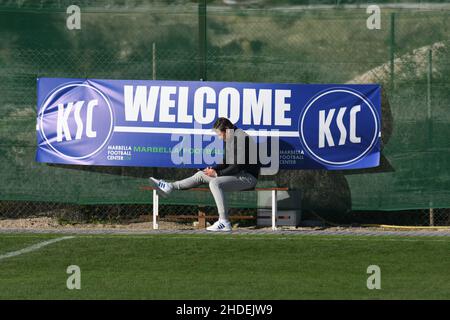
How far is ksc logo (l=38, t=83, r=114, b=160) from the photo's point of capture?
606 inches

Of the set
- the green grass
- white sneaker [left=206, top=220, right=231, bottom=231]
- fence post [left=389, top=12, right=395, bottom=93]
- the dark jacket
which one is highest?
fence post [left=389, top=12, right=395, bottom=93]

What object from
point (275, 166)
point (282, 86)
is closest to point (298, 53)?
point (282, 86)

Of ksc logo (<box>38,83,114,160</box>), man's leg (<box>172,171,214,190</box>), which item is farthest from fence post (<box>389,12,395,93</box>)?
ksc logo (<box>38,83,114,160</box>)

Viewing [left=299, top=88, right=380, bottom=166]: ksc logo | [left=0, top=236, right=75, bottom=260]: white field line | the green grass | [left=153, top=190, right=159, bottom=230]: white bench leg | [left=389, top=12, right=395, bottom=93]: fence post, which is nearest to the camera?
the green grass

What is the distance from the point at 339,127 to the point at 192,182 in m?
2.14

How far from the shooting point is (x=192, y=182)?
14578 millimetres

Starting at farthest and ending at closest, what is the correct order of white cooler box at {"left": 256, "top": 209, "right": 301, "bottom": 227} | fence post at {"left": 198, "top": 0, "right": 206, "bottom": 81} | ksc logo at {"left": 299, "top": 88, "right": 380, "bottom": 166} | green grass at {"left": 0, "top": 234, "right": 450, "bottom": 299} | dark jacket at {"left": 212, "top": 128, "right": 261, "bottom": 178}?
fence post at {"left": 198, "top": 0, "right": 206, "bottom": 81}
ksc logo at {"left": 299, "top": 88, "right": 380, "bottom": 166}
white cooler box at {"left": 256, "top": 209, "right": 301, "bottom": 227}
dark jacket at {"left": 212, "top": 128, "right": 261, "bottom": 178}
green grass at {"left": 0, "top": 234, "right": 450, "bottom": 299}

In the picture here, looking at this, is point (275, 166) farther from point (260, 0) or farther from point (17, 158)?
point (17, 158)

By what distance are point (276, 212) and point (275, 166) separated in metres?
0.64

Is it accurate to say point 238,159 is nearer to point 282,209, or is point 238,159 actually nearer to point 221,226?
point 221,226

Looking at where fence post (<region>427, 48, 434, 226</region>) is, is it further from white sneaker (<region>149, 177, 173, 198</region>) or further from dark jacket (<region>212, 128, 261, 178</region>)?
white sneaker (<region>149, 177, 173, 198</region>)

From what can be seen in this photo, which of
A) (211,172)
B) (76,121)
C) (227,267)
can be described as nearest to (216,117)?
(211,172)

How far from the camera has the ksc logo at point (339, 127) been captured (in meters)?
15.3

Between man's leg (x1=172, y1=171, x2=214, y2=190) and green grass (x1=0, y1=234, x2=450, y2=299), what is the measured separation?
113cm
